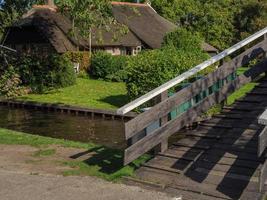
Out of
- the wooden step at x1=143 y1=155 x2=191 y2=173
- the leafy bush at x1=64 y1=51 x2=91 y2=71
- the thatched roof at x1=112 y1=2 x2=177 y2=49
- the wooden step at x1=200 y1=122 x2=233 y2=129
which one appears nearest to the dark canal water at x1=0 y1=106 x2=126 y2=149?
the wooden step at x1=200 y1=122 x2=233 y2=129

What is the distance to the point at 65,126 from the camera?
2005cm

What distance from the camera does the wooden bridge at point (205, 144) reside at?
7.10 m

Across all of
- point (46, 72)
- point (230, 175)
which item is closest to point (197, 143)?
point (230, 175)

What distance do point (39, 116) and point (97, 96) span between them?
17.9 ft

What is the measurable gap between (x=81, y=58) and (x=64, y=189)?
30.4m

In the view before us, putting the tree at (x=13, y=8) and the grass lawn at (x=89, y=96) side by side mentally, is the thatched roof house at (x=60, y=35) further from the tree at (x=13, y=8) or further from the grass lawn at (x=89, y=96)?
the tree at (x=13, y=8)

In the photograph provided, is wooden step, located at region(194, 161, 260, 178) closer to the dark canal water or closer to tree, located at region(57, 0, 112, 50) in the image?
the dark canal water

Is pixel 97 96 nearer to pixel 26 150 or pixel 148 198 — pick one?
pixel 26 150

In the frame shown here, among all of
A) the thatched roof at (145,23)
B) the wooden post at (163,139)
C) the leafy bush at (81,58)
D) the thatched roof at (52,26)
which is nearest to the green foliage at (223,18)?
the thatched roof at (145,23)

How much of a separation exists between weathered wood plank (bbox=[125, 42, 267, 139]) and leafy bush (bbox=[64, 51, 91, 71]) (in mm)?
28062

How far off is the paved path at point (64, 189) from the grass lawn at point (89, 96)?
15.3 meters

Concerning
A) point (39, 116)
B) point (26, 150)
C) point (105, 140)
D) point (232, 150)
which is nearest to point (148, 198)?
point (232, 150)

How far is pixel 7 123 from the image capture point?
822 inches

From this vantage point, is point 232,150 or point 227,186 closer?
point 227,186
